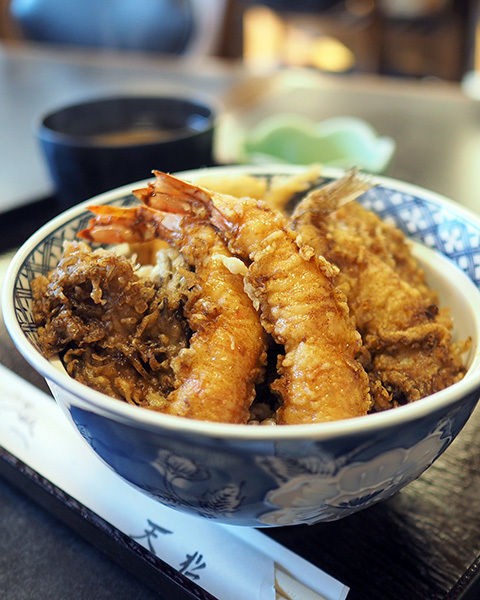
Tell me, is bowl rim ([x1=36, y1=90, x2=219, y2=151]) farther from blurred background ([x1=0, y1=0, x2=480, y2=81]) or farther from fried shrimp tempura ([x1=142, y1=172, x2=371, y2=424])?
blurred background ([x1=0, y1=0, x2=480, y2=81])

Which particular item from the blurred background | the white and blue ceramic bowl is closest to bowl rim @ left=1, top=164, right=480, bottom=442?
the white and blue ceramic bowl

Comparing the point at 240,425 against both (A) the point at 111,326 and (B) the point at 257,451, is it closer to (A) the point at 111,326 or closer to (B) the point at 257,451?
(B) the point at 257,451

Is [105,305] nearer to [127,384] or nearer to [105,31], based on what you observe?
[127,384]

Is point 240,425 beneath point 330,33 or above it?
beneath

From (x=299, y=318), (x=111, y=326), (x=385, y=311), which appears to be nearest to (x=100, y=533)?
(x=111, y=326)

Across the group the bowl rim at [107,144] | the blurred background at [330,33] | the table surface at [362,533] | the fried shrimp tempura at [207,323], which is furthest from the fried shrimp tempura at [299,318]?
the blurred background at [330,33]

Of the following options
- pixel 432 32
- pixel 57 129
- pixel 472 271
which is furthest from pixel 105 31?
pixel 472 271

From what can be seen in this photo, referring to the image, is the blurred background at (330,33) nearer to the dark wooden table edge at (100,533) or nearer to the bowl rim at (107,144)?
the bowl rim at (107,144)
